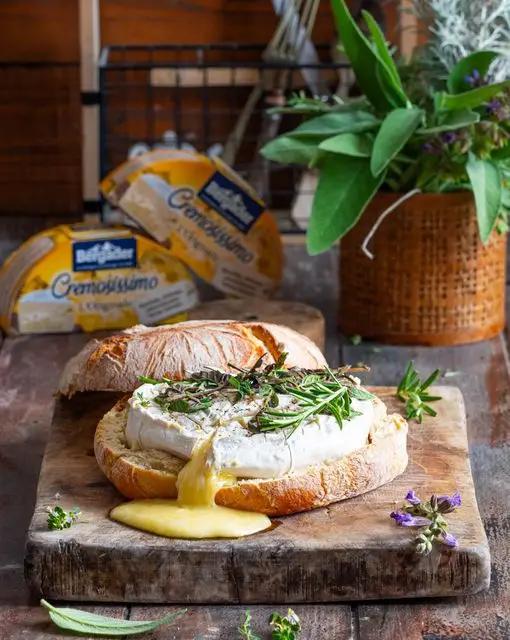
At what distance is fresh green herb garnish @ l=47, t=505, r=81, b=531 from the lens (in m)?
1.25

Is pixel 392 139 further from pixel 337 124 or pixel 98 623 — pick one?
pixel 98 623

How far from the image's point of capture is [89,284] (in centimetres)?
215

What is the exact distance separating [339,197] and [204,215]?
416 mm

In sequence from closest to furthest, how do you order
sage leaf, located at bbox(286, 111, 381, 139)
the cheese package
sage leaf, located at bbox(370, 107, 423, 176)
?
sage leaf, located at bbox(370, 107, 423, 176) < sage leaf, located at bbox(286, 111, 381, 139) < the cheese package

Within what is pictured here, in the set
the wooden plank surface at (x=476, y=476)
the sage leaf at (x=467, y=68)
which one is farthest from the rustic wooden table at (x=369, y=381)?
the sage leaf at (x=467, y=68)

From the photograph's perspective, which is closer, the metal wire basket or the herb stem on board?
the herb stem on board

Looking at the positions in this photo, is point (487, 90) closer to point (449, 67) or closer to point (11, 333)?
point (449, 67)

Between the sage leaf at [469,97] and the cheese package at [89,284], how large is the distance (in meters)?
0.57

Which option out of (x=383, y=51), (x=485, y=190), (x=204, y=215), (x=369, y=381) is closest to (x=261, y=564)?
(x=369, y=381)

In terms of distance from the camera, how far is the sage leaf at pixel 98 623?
1.18m

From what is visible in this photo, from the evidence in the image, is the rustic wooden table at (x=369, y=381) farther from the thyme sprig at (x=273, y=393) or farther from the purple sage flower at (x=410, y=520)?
the thyme sprig at (x=273, y=393)

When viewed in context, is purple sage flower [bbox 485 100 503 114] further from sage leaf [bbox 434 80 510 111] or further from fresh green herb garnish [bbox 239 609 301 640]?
fresh green herb garnish [bbox 239 609 301 640]

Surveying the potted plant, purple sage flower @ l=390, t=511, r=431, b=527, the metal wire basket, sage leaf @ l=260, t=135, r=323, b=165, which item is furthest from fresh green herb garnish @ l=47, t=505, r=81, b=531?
the metal wire basket

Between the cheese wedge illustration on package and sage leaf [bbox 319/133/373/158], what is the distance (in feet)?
1.27
